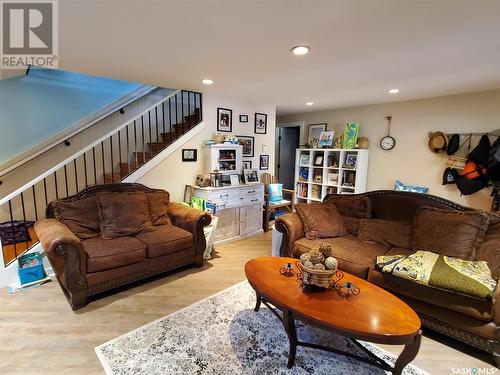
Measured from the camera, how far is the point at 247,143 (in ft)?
15.3

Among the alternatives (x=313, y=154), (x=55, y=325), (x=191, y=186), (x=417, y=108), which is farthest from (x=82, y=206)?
(x=417, y=108)

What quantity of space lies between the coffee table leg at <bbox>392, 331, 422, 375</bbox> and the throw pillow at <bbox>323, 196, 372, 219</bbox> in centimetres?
181

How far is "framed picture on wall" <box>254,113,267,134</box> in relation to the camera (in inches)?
188

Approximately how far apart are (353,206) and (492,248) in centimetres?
132

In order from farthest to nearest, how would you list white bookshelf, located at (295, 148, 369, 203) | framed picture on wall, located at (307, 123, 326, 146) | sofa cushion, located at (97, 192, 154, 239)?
framed picture on wall, located at (307, 123, 326, 146) < white bookshelf, located at (295, 148, 369, 203) < sofa cushion, located at (97, 192, 154, 239)

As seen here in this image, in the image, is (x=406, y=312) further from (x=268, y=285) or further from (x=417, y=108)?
(x=417, y=108)

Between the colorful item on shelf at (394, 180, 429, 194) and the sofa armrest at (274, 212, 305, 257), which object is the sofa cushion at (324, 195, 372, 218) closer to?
the sofa armrest at (274, 212, 305, 257)

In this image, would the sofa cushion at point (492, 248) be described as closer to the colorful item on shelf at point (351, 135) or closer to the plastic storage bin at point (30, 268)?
the colorful item on shelf at point (351, 135)

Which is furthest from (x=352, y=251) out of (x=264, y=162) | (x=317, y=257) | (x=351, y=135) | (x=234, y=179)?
(x=351, y=135)

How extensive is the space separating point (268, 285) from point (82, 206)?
7.40 ft

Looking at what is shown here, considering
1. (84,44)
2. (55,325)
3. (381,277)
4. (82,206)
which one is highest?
(84,44)

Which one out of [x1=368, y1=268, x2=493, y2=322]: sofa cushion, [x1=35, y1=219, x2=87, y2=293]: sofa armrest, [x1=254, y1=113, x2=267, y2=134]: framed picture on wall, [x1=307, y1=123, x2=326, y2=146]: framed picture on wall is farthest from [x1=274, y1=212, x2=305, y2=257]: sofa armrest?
[x1=307, y1=123, x2=326, y2=146]: framed picture on wall

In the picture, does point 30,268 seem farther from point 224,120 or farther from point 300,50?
point 300,50

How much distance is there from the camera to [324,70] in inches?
108
